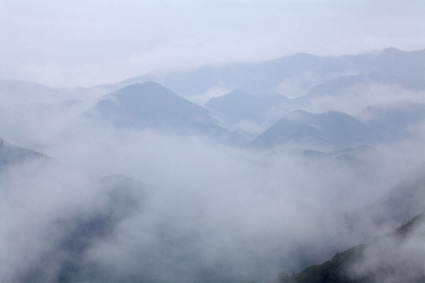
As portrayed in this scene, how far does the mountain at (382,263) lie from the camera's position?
5016 cm

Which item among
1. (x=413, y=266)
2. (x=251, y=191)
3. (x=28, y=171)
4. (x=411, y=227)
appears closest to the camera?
(x=413, y=266)

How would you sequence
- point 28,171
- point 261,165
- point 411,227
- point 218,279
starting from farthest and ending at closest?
point 261,165, point 28,171, point 218,279, point 411,227

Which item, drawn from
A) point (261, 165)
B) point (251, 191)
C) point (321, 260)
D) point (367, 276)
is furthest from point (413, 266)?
point (261, 165)

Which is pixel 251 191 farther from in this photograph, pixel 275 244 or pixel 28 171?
pixel 28 171

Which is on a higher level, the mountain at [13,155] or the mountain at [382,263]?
the mountain at [13,155]

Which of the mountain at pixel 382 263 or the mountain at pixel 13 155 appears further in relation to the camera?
the mountain at pixel 13 155

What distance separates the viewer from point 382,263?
2062 inches

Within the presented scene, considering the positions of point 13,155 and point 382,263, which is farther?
point 13,155

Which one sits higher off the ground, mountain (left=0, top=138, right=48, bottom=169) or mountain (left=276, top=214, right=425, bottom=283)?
mountain (left=0, top=138, right=48, bottom=169)

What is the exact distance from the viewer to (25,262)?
283 feet

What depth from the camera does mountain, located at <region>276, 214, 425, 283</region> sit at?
165 feet

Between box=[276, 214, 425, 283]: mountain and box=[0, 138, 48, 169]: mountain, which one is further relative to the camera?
box=[0, 138, 48, 169]: mountain

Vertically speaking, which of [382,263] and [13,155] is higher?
[13,155]

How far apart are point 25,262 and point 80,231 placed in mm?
12210
